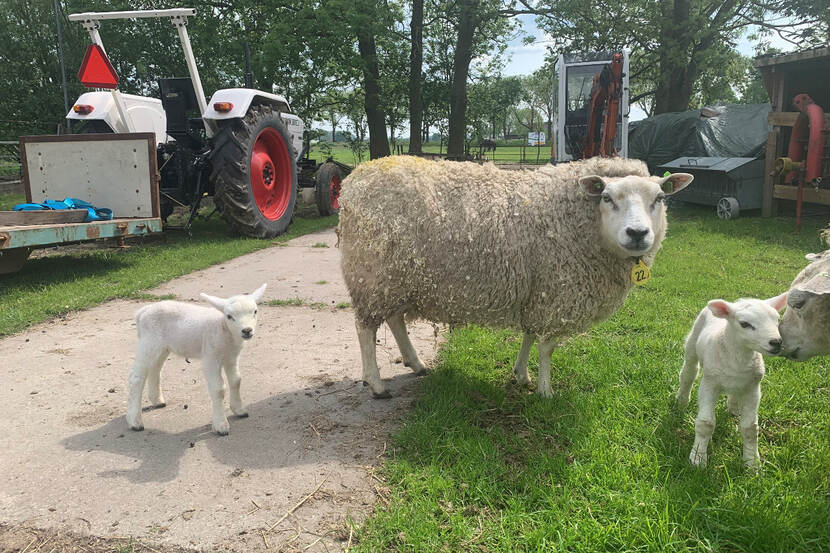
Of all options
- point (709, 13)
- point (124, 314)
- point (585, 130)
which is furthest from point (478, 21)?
point (124, 314)

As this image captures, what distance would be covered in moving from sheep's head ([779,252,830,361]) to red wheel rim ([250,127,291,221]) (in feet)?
24.8

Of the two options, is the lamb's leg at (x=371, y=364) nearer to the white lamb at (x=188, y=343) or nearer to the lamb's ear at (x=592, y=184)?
the white lamb at (x=188, y=343)

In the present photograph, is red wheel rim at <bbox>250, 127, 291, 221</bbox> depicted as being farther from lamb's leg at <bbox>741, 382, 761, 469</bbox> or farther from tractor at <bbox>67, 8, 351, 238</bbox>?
lamb's leg at <bbox>741, 382, 761, 469</bbox>

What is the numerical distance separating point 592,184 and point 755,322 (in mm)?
1226

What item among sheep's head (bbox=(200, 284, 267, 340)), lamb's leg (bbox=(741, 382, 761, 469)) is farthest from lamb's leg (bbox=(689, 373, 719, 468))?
sheep's head (bbox=(200, 284, 267, 340))

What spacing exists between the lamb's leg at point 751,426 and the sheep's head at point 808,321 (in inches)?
11.5

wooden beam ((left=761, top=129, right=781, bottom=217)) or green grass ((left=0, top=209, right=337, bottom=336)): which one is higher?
wooden beam ((left=761, top=129, right=781, bottom=217))

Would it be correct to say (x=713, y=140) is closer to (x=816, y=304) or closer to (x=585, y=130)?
(x=585, y=130)

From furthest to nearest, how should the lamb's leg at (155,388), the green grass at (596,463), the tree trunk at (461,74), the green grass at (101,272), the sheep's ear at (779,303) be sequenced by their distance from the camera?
the tree trunk at (461,74)
the green grass at (101,272)
the lamb's leg at (155,388)
the sheep's ear at (779,303)
the green grass at (596,463)

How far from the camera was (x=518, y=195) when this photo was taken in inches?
136

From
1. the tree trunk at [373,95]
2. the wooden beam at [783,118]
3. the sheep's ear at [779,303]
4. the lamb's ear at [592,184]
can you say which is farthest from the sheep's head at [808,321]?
the tree trunk at [373,95]

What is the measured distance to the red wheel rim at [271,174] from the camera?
28.5ft

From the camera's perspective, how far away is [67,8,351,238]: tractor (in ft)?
25.6

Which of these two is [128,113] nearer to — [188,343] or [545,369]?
[188,343]
